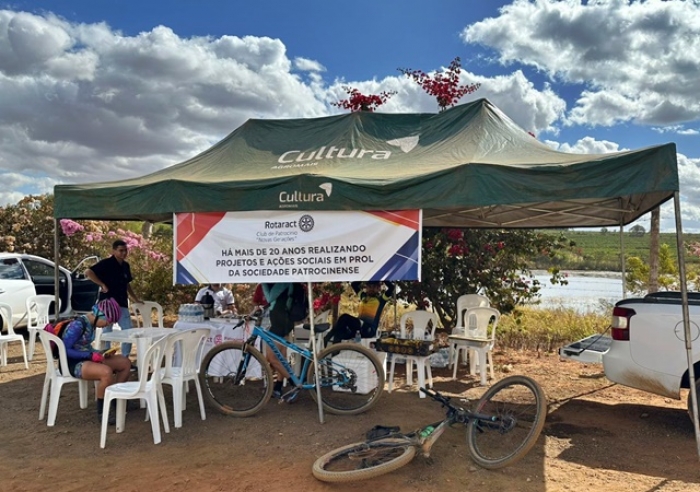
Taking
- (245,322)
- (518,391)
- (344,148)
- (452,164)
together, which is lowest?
(518,391)

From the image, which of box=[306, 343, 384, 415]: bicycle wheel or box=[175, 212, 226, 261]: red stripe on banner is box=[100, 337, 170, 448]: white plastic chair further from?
box=[306, 343, 384, 415]: bicycle wheel

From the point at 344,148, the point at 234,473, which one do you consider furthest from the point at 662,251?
the point at 234,473

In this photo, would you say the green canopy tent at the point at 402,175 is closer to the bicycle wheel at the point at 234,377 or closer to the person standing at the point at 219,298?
the bicycle wheel at the point at 234,377

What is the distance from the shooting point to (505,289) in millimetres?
8938

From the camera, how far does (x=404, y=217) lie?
16.0ft

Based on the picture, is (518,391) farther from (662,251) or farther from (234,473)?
(662,251)

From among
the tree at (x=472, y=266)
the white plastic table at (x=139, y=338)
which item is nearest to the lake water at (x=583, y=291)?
the tree at (x=472, y=266)

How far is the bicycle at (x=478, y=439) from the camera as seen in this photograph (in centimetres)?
391

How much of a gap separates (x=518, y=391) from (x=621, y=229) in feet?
12.3

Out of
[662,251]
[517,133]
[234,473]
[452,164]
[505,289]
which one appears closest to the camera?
[234,473]

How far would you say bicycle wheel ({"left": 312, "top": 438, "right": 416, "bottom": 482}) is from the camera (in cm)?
383

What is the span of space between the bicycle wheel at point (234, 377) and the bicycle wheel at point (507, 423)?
2.12 meters

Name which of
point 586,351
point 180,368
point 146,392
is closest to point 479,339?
point 586,351

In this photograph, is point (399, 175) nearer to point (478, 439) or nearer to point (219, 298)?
point (478, 439)
